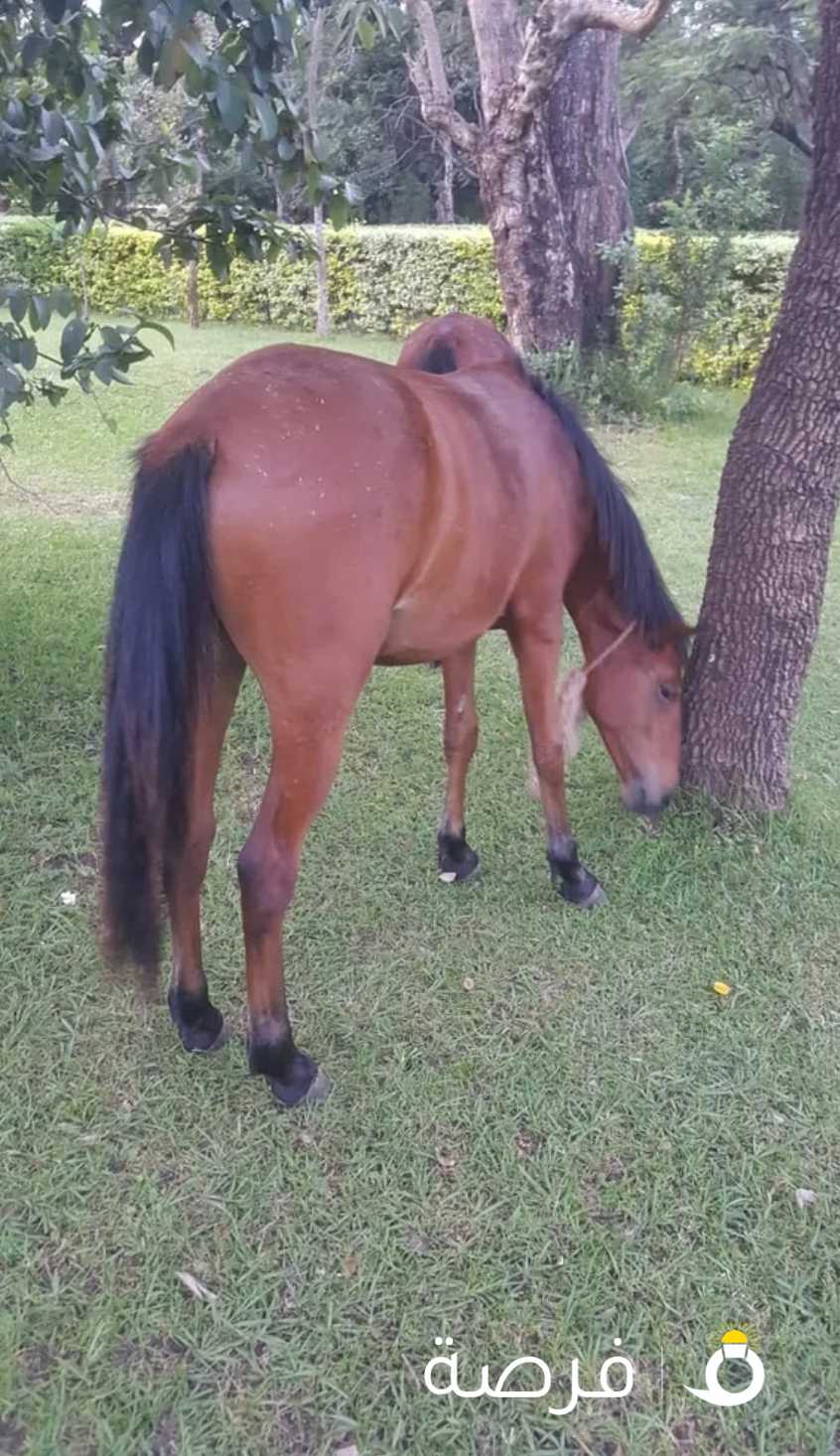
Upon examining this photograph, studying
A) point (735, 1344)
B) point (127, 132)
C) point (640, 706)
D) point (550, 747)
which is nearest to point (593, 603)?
point (640, 706)

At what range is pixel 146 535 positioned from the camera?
2.03 metres

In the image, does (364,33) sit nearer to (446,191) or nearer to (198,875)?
(198,875)

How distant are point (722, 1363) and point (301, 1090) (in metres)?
1.05

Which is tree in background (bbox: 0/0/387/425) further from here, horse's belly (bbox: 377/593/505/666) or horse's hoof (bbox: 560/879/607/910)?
horse's hoof (bbox: 560/879/607/910)

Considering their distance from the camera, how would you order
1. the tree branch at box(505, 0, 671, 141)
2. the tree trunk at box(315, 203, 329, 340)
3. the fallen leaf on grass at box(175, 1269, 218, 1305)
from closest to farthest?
the fallen leaf on grass at box(175, 1269, 218, 1305) → the tree branch at box(505, 0, 671, 141) → the tree trunk at box(315, 203, 329, 340)

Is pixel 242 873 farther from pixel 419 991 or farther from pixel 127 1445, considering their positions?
pixel 127 1445

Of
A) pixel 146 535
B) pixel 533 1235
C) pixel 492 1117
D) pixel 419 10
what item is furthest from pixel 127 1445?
pixel 419 10

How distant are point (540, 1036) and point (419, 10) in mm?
10872

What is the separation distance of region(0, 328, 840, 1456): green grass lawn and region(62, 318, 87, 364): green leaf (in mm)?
1524

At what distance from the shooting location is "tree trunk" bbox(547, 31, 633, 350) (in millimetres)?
8922

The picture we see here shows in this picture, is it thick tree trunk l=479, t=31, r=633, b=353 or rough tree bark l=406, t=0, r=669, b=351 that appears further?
thick tree trunk l=479, t=31, r=633, b=353

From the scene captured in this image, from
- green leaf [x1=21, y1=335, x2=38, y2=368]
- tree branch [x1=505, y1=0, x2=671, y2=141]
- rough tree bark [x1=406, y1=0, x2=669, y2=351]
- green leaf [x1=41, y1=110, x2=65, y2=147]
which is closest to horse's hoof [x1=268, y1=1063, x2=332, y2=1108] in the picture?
green leaf [x1=21, y1=335, x2=38, y2=368]

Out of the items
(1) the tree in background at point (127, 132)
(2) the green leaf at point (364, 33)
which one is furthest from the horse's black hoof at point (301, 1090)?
(2) the green leaf at point (364, 33)

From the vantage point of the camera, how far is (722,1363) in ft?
6.01
